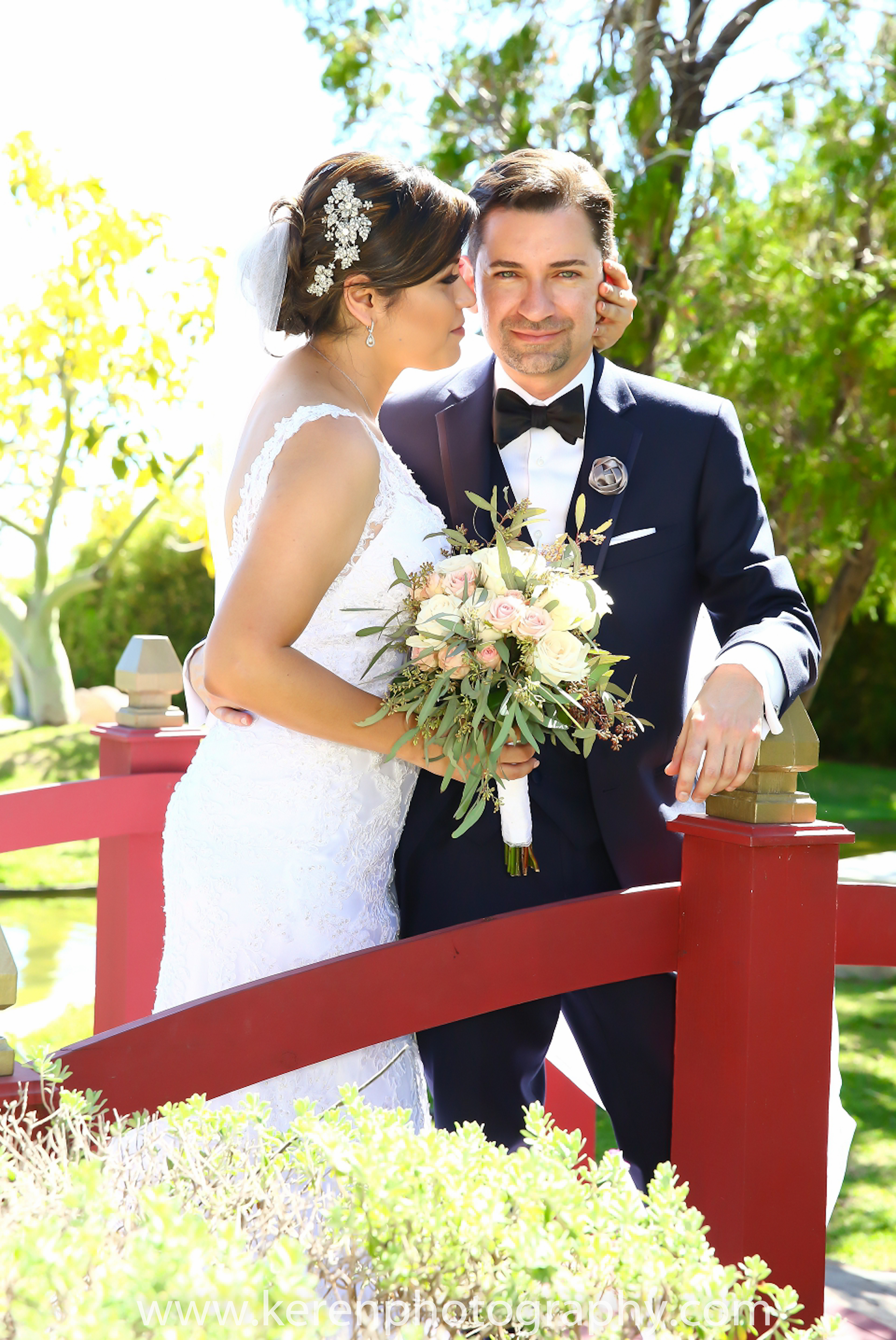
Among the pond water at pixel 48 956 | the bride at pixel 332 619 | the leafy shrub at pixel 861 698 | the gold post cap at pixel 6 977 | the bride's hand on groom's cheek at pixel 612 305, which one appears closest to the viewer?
the gold post cap at pixel 6 977

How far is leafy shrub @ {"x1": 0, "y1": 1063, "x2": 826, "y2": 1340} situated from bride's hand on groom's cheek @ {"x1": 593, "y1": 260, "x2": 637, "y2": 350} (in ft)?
6.72

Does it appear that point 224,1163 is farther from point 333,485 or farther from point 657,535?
point 657,535

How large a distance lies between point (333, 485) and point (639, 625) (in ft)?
2.49

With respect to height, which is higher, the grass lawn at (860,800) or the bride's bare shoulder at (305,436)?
the bride's bare shoulder at (305,436)

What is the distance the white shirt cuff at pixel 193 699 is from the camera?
11.0 feet

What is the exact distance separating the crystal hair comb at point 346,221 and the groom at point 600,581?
0.32 m

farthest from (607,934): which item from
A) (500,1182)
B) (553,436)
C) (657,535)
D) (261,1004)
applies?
(553,436)

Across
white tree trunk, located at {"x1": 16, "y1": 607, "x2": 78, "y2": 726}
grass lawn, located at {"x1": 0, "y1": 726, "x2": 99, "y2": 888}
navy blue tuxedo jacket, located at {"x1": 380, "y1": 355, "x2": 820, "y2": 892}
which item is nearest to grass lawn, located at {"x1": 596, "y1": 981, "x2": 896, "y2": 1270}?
navy blue tuxedo jacket, located at {"x1": 380, "y1": 355, "x2": 820, "y2": 892}

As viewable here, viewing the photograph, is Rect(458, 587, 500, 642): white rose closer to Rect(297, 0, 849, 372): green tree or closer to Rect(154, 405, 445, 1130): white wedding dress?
Rect(154, 405, 445, 1130): white wedding dress

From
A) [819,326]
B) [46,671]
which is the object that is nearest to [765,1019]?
[819,326]

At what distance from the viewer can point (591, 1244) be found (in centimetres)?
128

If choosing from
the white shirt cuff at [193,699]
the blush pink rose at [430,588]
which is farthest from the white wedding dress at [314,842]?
the white shirt cuff at [193,699]

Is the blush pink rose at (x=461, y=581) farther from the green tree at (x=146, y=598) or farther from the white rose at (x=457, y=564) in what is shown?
the green tree at (x=146, y=598)

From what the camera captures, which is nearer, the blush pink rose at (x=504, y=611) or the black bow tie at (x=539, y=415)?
the blush pink rose at (x=504, y=611)
